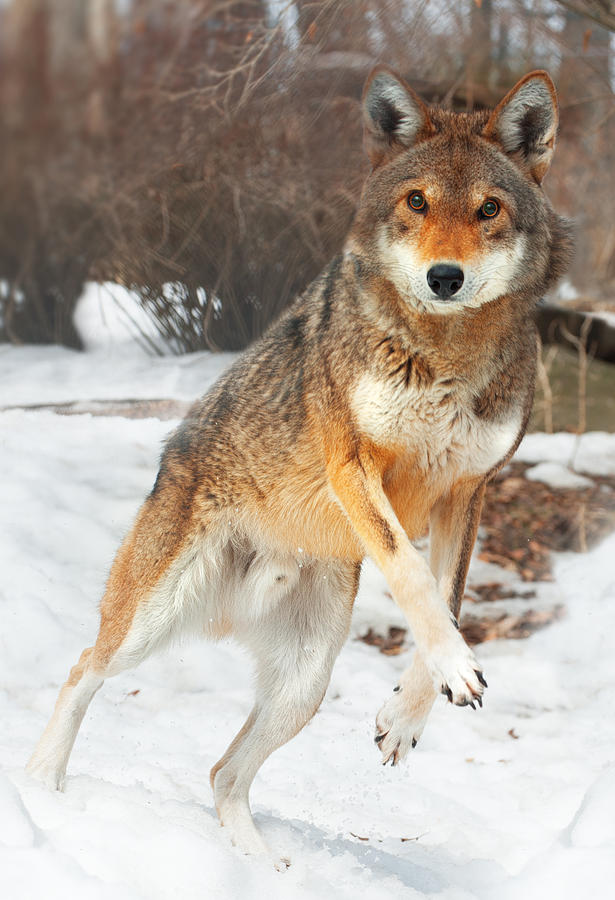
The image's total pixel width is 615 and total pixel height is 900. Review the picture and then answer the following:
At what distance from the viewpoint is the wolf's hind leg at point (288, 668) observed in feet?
12.5

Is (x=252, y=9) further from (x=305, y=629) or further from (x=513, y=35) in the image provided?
(x=305, y=629)

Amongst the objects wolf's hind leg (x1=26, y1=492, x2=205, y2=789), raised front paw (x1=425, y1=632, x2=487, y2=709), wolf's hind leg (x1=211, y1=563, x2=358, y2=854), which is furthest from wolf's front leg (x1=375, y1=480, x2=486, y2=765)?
wolf's hind leg (x1=26, y1=492, x2=205, y2=789)

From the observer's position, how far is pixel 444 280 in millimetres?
3023

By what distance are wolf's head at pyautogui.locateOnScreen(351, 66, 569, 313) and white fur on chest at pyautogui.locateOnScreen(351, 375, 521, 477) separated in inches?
12.8

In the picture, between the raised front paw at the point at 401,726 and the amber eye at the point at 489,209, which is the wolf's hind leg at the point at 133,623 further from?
the amber eye at the point at 489,209

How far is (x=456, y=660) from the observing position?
2.90 metres

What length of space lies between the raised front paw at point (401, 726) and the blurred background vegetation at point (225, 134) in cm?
317

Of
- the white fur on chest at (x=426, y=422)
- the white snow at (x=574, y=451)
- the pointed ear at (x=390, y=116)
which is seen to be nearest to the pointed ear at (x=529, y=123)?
the pointed ear at (x=390, y=116)

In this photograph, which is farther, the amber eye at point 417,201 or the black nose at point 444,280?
the amber eye at point 417,201

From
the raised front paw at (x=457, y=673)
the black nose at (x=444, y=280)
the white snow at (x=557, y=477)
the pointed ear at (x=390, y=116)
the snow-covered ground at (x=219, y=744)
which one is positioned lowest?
the white snow at (x=557, y=477)

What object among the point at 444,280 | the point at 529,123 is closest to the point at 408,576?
the point at 444,280

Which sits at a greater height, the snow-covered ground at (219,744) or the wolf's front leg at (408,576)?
the wolf's front leg at (408,576)

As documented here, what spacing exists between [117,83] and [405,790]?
6.82m

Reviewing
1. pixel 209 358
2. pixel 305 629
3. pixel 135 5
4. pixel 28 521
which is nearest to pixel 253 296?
pixel 209 358
